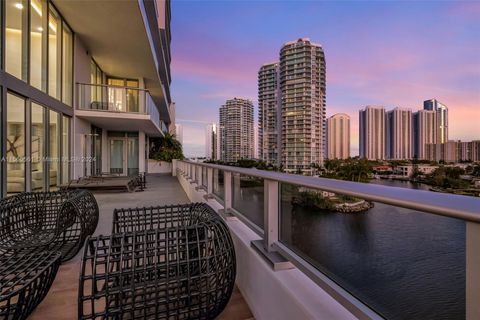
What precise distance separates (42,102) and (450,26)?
27.6m

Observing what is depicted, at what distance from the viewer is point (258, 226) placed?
231cm

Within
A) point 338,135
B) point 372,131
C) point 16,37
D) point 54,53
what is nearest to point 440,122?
point 372,131

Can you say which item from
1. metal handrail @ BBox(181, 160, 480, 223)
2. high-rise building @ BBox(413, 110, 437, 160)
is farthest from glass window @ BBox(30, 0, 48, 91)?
high-rise building @ BBox(413, 110, 437, 160)

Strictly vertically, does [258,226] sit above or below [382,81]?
below

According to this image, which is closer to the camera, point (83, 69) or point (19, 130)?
point (19, 130)

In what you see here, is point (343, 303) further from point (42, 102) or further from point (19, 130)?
point (42, 102)

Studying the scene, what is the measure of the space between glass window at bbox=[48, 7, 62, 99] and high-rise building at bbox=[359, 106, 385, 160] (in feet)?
50.4

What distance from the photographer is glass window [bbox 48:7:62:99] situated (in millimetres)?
7883

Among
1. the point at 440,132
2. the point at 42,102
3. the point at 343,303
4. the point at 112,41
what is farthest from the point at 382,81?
the point at 343,303

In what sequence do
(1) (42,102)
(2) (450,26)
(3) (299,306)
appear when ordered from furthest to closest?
(2) (450,26) < (1) (42,102) < (3) (299,306)

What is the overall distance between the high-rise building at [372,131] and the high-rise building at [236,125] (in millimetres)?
26654

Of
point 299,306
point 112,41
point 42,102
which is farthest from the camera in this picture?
point 112,41

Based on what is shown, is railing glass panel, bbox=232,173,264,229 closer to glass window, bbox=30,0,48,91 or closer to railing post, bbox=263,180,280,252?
railing post, bbox=263,180,280,252

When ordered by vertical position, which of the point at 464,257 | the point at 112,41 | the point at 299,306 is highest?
the point at 112,41
